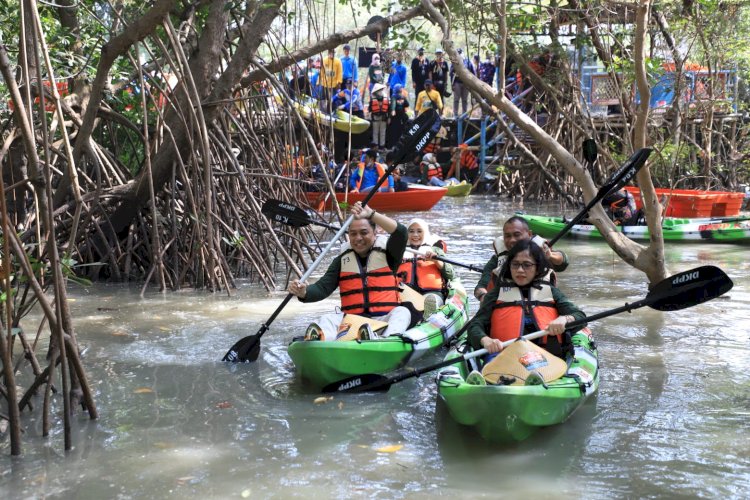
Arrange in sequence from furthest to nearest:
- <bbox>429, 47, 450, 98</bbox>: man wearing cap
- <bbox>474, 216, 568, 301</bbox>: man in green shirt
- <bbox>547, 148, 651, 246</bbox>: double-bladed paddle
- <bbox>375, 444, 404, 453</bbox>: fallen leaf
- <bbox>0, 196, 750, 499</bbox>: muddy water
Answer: <bbox>429, 47, 450, 98</bbox>: man wearing cap < <bbox>547, 148, 651, 246</bbox>: double-bladed paddle < <bbox>474, 216, 568, 301</bbox>: man in green shirt < <bbox>375, 444, 404, 453</bbox>: fallen leaf < <bbox>0, 196, 750, 499</bbox>: muddy water

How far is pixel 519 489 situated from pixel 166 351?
2.83m

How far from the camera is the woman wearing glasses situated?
14.9 ft

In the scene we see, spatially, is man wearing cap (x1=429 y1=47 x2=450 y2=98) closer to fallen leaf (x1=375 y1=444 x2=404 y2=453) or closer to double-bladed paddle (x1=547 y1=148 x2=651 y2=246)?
double-bladed paddle (x1=547 y1=148 x2=651 y2=246)

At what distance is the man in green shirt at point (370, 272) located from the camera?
522cm

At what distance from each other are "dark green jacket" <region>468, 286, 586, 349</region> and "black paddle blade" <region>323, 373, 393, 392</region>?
466 mm

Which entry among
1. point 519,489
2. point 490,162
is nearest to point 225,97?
point 519,489

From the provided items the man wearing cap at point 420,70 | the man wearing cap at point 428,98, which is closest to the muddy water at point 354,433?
the man wearing cap at point 428,98

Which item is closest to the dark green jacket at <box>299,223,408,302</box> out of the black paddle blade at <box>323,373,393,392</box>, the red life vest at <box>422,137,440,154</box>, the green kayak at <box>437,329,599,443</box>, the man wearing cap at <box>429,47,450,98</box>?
the black paddle blade at <box>323,373,393,392</box>

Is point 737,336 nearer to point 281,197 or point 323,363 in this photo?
point 323,363

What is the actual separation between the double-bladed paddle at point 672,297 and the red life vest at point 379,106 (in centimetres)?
1212

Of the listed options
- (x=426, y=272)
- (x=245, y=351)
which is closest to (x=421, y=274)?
(x=426, y=272)

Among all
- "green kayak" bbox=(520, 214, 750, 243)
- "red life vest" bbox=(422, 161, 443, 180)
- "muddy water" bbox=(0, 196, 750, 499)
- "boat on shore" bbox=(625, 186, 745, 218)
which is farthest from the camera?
"red life vest" bbox=(422, 161, 443, 180)

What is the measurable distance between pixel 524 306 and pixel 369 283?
1000mm

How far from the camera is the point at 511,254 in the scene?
4.59 metres
